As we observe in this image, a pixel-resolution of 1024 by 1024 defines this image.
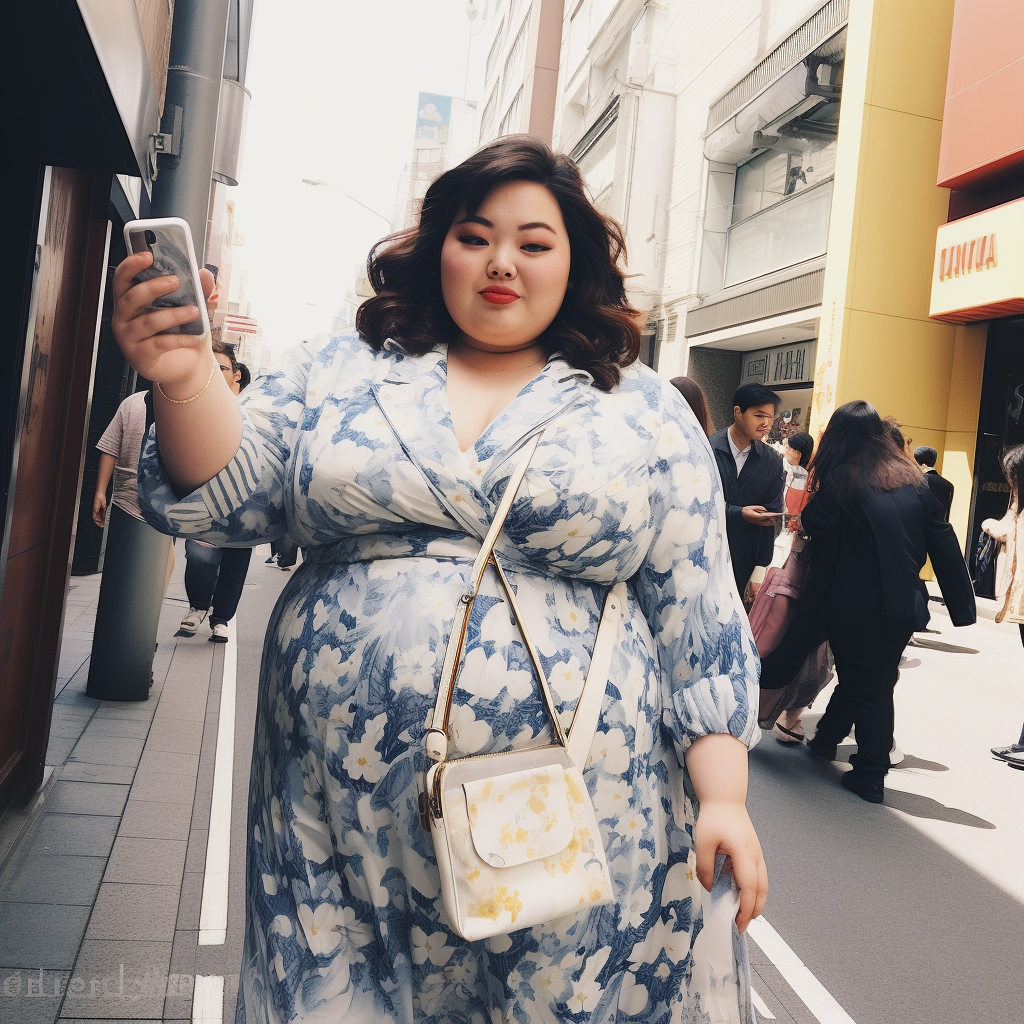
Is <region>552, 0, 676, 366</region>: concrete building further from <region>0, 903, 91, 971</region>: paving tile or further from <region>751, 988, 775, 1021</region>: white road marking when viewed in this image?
<region>0, 903, 91, 971</region>: paving tile

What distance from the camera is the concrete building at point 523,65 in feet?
124

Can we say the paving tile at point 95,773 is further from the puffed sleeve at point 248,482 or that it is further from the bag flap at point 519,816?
the bag flap at point 519,816

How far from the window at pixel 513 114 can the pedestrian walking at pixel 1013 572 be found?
3778 cm

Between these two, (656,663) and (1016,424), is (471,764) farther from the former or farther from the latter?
(1016,424)

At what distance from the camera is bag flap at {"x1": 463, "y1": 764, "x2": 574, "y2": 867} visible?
1.50m

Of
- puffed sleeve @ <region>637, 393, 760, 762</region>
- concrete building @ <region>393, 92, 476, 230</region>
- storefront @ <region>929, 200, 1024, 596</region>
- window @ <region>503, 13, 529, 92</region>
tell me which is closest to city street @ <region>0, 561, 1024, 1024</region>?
puffed sleeve @ <region>637, 393, 760, 762</region>

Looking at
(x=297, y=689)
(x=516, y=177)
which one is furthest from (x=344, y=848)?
(x=516, y=177)

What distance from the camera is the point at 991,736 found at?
6.61m

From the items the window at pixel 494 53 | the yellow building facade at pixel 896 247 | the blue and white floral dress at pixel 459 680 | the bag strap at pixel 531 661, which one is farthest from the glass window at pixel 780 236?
the window at pixel 494 53

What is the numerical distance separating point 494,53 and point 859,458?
183 ft

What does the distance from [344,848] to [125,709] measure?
4.05 meters

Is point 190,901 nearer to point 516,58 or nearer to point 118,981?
point 118,981

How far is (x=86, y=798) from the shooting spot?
402 centimetres

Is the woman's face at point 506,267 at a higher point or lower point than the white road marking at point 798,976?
higher
